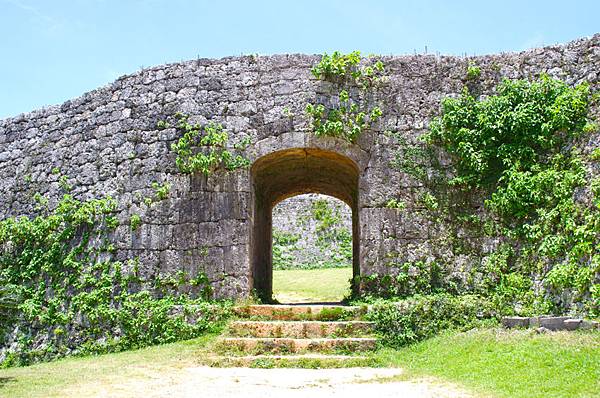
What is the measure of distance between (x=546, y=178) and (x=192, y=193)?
19.6 feet

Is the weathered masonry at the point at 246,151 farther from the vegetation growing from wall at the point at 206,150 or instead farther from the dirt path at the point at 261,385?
the dirt path at the point at 261,385

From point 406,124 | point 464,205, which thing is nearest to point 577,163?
point 464,205

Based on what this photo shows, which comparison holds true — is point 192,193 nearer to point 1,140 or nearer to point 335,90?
point 335,90

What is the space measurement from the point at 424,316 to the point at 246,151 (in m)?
4.19

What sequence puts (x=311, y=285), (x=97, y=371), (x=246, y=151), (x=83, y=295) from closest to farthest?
1. (x=97, y=371)
2. (x=83, y=295)
3. (x=246, y=151)
4. (x=311, y=285)

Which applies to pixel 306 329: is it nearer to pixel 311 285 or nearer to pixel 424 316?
pixel 424 316

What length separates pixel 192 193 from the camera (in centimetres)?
1087

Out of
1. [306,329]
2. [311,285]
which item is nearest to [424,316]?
[306,329]

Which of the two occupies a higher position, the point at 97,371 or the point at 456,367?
the point at 456,367

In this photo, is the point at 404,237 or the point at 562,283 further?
the point at 404,237

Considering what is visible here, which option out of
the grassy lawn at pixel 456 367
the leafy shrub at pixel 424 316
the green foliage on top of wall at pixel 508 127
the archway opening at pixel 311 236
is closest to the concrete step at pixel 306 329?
the leafy shrub at pixel 424 316

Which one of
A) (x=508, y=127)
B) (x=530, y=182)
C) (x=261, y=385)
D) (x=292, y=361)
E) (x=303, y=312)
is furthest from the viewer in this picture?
(x=508, y=127)

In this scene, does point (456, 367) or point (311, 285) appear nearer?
point (456, 367)

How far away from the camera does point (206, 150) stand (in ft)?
36.0
